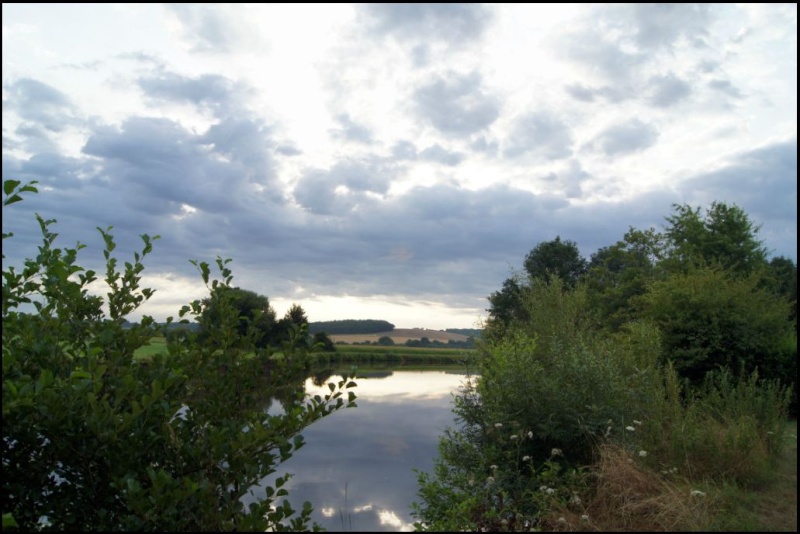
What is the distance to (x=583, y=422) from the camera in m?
6.99

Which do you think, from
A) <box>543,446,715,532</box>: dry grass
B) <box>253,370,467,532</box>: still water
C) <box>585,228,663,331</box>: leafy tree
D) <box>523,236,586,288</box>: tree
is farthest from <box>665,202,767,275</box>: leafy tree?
<box>523,236,586,288</box>: tree

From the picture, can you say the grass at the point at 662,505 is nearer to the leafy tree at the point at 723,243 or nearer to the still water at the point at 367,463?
the still water at the point at 367,463

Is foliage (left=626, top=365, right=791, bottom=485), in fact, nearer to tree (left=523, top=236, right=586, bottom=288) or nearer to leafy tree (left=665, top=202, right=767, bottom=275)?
leafy tree (left=665, top=202, right=767, bottom=275)

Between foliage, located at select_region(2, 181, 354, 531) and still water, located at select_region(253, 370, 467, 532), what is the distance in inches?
57.0

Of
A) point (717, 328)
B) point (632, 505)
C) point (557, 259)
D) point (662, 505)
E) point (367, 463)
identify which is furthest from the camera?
point (557, 259)

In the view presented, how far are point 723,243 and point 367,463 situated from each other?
17853 millimetres

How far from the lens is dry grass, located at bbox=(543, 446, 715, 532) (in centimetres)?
521

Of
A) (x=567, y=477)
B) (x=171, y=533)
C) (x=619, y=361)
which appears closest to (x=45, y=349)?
(x=171, y=533)

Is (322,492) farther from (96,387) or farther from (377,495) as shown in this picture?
(96,387)

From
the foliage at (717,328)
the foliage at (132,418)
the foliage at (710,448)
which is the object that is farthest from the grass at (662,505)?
the foliage at (717,328)

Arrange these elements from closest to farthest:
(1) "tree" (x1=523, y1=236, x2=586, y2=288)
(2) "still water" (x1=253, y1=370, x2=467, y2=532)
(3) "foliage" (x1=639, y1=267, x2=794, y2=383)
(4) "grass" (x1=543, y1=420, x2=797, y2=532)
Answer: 1. (4) "grass" (x1=543, y1=420, x2=797, y2=532)
2. (2) "still water" (x1=253, y1=370, x2=467, y2=532)
3. (3) "foliage" (x1=639, y1=267, x2=794, y2=383)
4. (1) "tree" (x1=523, y1=236, x2=586, y2=288)

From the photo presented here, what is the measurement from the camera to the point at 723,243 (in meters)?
23.1

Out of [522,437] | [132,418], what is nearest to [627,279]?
[522,437]

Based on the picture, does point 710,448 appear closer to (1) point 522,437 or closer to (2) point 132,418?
(1) point 522,437
